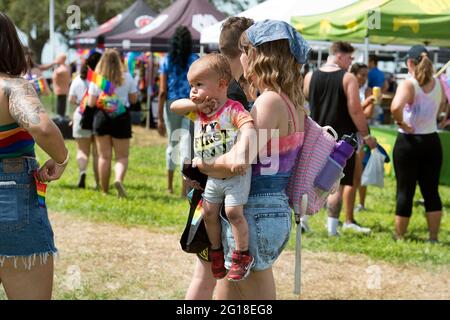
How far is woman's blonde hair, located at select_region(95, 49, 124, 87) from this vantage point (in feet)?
26.9

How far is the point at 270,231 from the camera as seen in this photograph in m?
3.00

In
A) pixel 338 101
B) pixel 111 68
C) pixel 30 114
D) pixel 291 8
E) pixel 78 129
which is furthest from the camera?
pixel 291 8

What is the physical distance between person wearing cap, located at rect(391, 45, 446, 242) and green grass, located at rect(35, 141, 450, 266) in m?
0.46

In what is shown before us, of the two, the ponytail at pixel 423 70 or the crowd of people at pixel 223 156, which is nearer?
the crowd of people at pixel 223 156

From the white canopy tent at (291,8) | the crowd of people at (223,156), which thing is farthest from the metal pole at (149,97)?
the crowd of people at (223,156)

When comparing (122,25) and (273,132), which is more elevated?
(273,132)

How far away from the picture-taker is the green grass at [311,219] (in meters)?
6.41

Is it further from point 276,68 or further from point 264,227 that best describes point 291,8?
point 264,227

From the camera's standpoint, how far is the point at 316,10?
8.92 metres

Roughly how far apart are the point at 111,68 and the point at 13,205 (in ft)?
18.0

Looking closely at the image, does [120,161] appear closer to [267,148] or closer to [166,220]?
[166,220]

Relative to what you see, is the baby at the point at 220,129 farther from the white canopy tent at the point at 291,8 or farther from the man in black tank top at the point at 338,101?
the white canopy tent at the point at 291,8

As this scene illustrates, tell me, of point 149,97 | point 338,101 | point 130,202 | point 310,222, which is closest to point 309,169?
point 338,101
